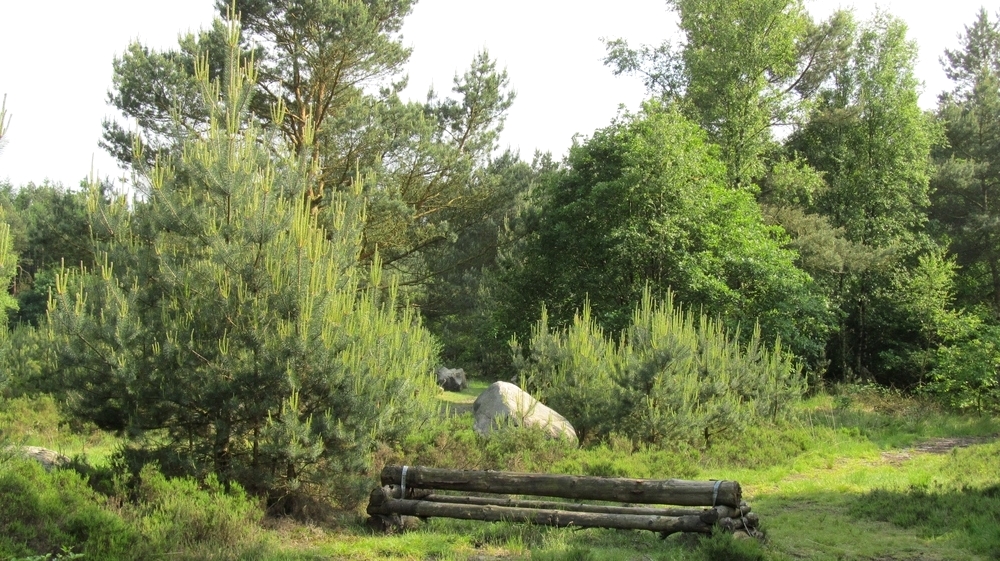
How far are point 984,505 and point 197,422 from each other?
8.83 meters

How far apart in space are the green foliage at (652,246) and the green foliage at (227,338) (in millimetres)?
12870

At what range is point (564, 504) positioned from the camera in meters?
8.19

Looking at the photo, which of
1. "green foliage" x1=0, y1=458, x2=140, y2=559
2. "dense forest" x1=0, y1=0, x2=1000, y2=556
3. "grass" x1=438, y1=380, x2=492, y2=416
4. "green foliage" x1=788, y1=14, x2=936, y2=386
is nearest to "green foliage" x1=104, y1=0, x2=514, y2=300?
"dense forest" x1=0, y1=0, x2=1000, y2=556

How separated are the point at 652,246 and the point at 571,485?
13.7 m

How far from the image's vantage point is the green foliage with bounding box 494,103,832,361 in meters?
21.0

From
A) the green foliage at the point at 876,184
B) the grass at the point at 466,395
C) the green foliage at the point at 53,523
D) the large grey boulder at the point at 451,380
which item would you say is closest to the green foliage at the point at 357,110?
the grass at the point at 466,395

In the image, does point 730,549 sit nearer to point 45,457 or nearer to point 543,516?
point 543,516

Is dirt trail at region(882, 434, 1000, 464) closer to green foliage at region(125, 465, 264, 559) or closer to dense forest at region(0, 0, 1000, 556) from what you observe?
dense forest at region(0, 0, 1000, 556)

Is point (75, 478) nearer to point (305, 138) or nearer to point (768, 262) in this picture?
point (305, 138)

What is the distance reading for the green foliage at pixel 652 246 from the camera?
68.9 feet

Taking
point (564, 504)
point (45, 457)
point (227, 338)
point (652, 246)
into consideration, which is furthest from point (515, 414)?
point (652, 246)

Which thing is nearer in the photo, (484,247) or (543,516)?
(543,516)

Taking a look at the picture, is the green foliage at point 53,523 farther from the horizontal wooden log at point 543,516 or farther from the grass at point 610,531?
the horizontal wooden log at point 543,516

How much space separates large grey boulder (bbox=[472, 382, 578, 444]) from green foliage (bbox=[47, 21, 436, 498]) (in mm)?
4223
